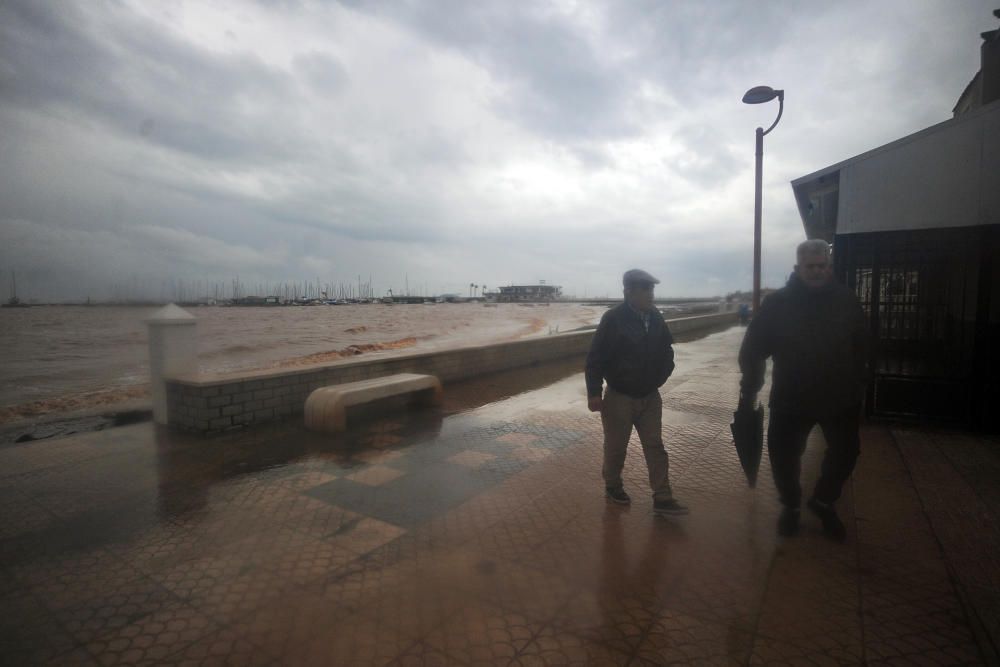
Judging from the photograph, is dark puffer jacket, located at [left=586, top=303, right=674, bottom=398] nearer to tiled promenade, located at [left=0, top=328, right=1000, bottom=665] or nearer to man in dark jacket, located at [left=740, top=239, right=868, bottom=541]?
man in dark jacket, located at [left=740, top=239, right=868, bottom=541]

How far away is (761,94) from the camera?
7539 mm

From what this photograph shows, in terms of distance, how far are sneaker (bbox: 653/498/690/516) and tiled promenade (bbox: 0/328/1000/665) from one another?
0.23 ft

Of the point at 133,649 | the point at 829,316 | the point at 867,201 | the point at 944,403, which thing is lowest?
the point at 133,649

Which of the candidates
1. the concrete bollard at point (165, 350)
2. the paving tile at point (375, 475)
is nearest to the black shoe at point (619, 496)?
the paving tile at point (375, 475)

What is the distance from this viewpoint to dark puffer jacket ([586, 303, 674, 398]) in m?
3.54

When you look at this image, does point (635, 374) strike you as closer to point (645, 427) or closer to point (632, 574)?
point (645, 427)

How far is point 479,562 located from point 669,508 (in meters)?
1.46

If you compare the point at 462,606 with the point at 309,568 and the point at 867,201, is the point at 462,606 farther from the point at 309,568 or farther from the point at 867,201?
the point at 867,201

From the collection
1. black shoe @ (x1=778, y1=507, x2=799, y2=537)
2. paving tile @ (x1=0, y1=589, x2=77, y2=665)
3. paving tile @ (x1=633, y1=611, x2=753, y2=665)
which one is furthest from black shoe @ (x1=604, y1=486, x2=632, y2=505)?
paving tile @ (x1=0, y1=589, x2=77, y2=665)

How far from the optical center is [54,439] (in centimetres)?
583

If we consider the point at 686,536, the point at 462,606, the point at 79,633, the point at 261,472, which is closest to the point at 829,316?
the point at 686,536

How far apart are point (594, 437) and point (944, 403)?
3.78 meters

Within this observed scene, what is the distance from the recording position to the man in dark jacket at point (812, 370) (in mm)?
3041

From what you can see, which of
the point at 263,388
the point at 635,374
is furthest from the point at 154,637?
the point at 263,388
